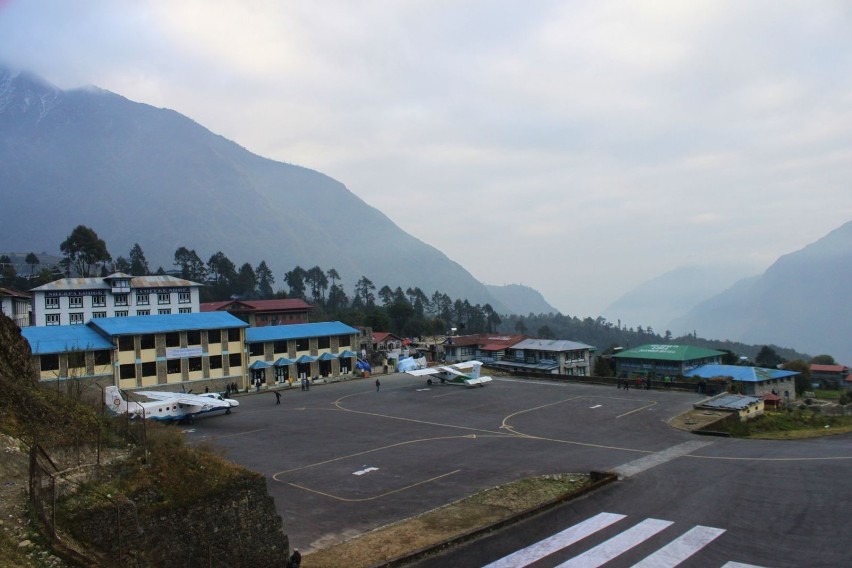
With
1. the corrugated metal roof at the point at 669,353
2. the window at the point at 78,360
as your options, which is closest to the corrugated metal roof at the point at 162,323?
the window at the point at 78,360

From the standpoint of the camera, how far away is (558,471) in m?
24.4

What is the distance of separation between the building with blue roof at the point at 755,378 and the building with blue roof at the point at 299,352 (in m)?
37.3

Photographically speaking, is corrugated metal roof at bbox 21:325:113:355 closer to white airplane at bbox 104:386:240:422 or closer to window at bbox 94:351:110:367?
window at bbox 94:351:110:367

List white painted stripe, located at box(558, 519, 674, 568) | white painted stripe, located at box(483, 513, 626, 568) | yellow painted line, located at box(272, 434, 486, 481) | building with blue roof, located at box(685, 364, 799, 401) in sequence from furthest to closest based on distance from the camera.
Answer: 1. building with blue roof, located at box(685, 364, 799, 401)
2. yellow painted line, located at box(272, 434, 486, 481)
3. white painted stripe, located at box(483, 513, 626, 568)
4. white painted stripe, located at box(558, 519, 674, 568)

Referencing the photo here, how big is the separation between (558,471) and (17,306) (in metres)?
73.1

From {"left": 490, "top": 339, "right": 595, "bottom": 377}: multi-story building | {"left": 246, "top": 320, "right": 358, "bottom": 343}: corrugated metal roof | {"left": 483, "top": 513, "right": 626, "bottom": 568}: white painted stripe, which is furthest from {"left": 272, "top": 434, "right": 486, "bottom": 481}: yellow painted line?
{"left": 490, "top": 339, "right": 595, "bottom": 377}: multi-story building

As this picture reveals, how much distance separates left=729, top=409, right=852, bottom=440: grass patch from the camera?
1256 inches

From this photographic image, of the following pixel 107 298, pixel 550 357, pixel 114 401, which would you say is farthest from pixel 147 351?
pixel 550 357

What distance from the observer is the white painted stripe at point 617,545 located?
15.6 m

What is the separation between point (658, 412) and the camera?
3775 centimetres

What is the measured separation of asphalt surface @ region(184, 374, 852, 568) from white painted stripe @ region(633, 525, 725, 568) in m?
0.08

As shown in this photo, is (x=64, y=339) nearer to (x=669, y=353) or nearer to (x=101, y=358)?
(x=101, y=358)

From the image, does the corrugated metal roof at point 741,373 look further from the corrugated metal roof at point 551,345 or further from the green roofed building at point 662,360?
the corrugated metal roof at point 551,345

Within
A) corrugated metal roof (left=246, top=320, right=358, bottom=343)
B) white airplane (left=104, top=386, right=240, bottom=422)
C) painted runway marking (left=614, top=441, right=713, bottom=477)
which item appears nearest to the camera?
painted runway marking (left=614, top=441, right=713, bottom=477)
